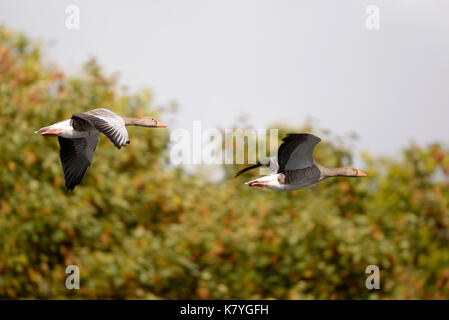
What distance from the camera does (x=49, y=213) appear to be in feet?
37.6

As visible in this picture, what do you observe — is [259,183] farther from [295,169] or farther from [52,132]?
[52,132]

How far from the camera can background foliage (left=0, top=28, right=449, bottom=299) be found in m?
10.3

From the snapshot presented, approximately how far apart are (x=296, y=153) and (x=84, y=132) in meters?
1.45

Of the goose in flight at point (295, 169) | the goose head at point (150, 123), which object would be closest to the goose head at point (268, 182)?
the goose in flight at point (295, 169)

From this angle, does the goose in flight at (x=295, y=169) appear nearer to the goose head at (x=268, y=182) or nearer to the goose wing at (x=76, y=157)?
the goose head at (x=268, y=182)

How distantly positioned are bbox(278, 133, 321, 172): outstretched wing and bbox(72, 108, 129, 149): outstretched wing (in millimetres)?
1107

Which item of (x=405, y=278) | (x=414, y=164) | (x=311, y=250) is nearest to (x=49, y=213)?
(x=311, y=250)

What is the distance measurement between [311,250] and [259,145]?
204cm

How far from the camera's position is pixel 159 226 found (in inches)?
477

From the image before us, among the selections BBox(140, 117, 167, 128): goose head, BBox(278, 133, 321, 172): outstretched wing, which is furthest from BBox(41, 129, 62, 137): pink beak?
BBox(278, 133, 321, 172): outstretched wing

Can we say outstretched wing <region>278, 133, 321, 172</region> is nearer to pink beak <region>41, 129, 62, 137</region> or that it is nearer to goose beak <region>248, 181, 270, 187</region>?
goose beak <region>248, 181, 270, 187</region>

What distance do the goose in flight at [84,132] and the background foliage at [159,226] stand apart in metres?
3.90

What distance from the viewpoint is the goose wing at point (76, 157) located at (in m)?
5.43
